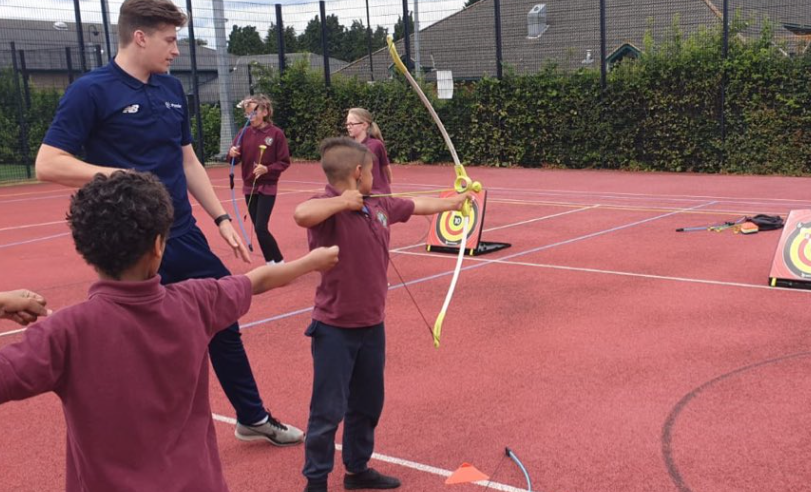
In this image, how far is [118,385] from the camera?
2018mm

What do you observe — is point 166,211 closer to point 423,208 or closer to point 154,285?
point 154,285

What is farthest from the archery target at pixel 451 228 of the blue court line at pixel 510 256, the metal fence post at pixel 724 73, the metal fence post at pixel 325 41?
the metal fence post at pixel 325 41

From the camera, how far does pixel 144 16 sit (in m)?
3.48

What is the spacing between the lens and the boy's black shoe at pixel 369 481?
3.69 m

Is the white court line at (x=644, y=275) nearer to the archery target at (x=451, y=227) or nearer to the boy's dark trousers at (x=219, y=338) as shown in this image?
the archery target at (x=451, y=227)

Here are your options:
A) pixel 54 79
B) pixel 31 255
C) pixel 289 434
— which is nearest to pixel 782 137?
pixel 31 255

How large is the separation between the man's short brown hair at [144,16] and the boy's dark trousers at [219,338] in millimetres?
913

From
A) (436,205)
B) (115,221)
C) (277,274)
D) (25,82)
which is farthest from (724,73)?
(25,82)

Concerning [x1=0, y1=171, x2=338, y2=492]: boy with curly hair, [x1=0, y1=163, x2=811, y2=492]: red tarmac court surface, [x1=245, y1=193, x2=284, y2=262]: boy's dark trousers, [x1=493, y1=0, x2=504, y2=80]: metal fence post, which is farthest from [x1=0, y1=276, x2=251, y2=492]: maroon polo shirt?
[x1=493, y1=0, x2=504, y2=80]: metal fence post

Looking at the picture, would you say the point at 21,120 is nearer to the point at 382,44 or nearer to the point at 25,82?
the point at 25,82

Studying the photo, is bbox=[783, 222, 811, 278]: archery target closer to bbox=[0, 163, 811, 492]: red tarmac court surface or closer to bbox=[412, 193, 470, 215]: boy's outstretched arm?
bbox=[0, 163, 811, 492]: red tarmac court surface

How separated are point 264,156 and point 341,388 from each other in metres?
5.75

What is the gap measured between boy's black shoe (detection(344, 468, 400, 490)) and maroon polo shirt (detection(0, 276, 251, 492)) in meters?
1.56

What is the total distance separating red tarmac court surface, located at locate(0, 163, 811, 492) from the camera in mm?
3904
